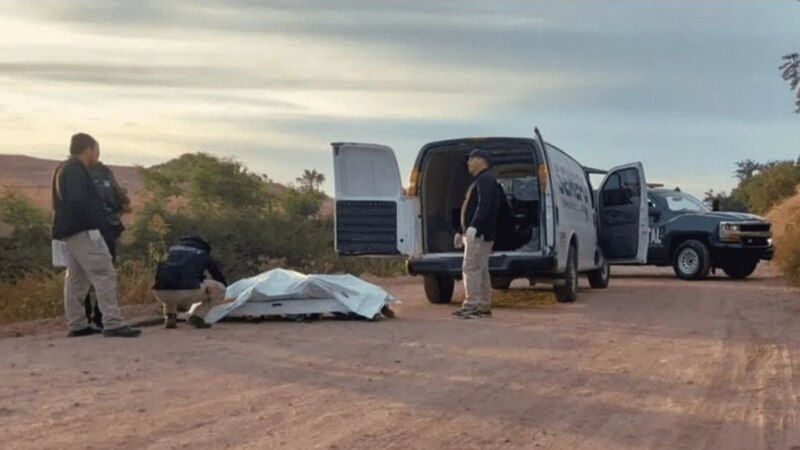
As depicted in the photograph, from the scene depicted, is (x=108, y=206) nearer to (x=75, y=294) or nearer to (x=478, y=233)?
(x=75, y=294)

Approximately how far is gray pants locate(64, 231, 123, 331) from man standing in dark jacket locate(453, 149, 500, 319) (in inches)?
163

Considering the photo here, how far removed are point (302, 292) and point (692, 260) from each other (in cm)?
1191

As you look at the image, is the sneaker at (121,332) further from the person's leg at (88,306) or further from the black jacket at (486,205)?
the black jacket at (486,205)

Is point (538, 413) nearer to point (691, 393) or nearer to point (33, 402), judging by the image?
point (691, 393)

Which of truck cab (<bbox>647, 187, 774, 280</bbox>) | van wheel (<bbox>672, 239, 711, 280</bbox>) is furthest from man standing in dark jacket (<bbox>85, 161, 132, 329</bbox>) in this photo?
van wheel (<bbox>672, 239, 711, 280</bbox>)

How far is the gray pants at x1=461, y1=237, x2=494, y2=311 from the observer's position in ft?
44.3

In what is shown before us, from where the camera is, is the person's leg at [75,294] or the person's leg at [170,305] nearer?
the person's leg at [75,294]

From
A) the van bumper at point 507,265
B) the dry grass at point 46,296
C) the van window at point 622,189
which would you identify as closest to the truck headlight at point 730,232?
the van window at point 622,189

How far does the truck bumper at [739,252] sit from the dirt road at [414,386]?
916 centimetres

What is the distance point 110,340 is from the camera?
11062mm

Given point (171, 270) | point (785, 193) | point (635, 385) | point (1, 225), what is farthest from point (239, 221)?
point (785, 193)

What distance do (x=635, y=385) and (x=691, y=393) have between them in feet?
1.51

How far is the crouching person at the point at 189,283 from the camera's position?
12.0m

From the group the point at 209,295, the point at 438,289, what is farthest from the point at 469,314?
the point at 209,295
